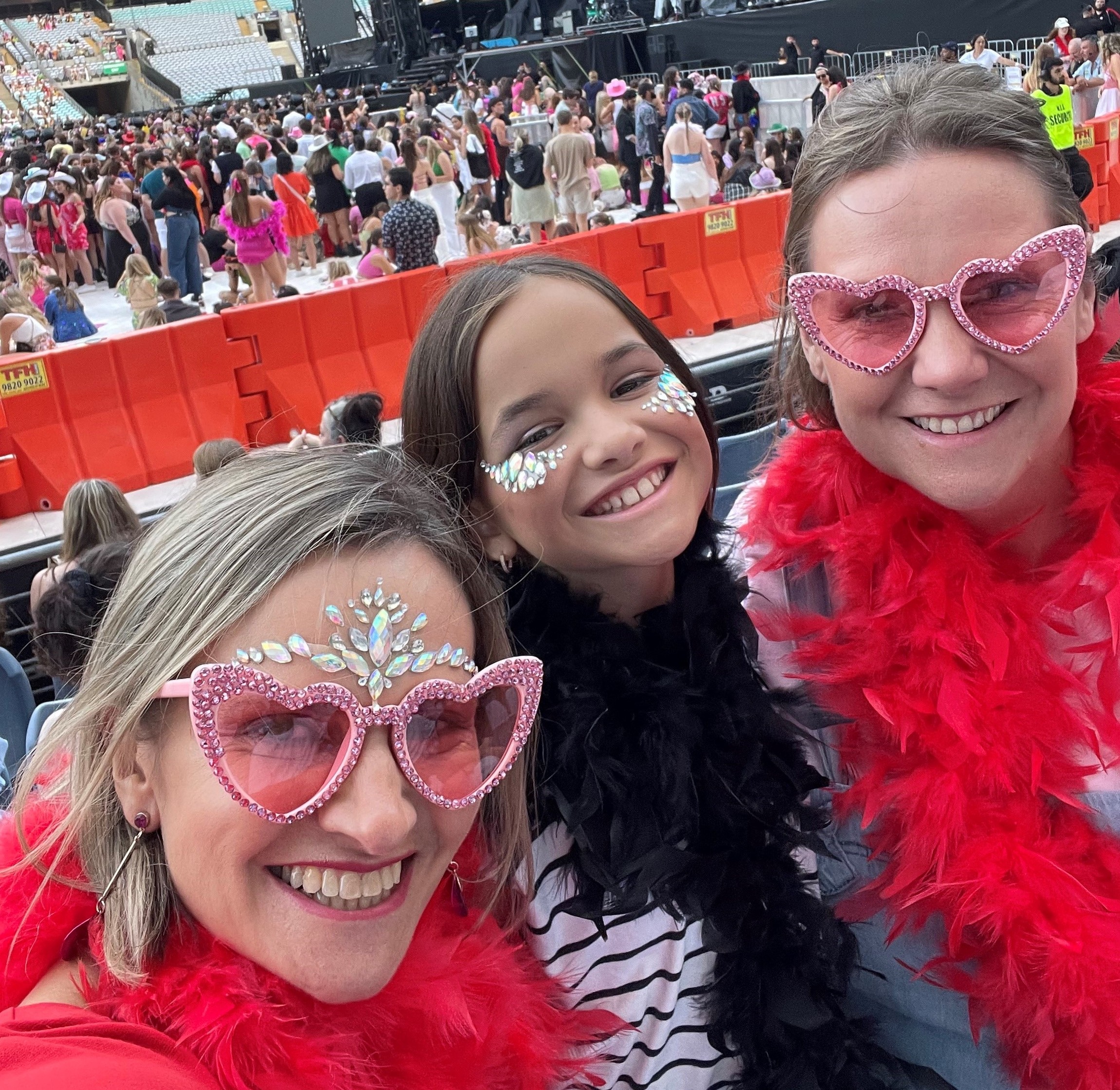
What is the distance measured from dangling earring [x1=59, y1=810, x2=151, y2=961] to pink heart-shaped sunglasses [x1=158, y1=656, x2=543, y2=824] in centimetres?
17

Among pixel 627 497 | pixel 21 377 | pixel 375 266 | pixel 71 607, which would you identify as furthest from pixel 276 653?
pixel 375 266

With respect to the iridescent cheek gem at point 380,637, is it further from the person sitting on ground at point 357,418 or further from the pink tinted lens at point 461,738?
the person sitting on ground at point 357,418

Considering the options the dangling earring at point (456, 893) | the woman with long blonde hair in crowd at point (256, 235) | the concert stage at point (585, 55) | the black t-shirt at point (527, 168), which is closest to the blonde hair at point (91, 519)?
the dangling earring at point (456, 893)

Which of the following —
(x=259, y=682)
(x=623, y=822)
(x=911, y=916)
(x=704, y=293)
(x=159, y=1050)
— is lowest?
(x=704, y=293)

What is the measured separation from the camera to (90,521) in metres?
4.47

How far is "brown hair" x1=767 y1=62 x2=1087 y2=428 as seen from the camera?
66.2 inches

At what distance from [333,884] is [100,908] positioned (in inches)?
11.4

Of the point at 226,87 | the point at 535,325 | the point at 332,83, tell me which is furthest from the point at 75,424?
the point at 226,87

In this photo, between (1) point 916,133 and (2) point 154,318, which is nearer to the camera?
(1) point 916,133

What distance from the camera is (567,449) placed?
5.67 feet

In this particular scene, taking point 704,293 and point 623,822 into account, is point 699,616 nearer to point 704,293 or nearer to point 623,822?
point 623,822

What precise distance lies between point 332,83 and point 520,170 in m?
23.6

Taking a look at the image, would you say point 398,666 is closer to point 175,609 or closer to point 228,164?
point 175,609

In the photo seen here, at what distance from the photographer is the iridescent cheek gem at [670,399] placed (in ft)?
5.89
